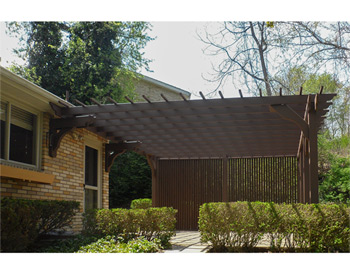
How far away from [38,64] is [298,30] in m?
10.9

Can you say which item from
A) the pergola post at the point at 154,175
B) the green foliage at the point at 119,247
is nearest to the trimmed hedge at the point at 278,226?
the green foliage at the point at 119,247

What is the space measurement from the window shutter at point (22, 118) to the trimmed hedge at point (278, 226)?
3.54 metres

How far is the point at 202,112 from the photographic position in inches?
324

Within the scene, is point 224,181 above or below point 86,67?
below

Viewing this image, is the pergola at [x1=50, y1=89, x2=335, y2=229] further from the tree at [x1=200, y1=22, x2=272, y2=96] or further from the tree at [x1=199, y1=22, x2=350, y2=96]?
the tree at [x1=200, y1=22, x2=272, y2=96]

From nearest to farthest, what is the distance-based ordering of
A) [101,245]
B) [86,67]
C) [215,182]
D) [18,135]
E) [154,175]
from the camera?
[101,245]
[18,135]
[154,175]
[215,182]
[86,67]

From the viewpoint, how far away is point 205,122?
8.97m

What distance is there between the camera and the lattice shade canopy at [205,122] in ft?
24.9

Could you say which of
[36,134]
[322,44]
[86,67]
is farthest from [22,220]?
[322,44]

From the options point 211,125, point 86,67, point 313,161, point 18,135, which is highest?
point 86,67

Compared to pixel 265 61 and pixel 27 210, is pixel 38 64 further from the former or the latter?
pixel 27 210

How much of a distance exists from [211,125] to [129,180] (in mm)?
9640

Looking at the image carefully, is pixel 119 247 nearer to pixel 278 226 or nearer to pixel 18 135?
pixel 278 226
